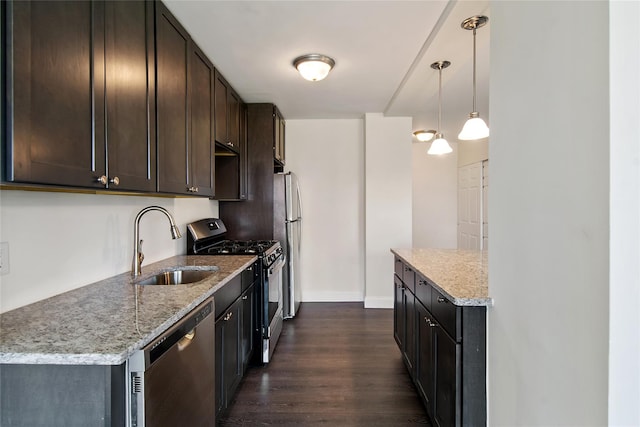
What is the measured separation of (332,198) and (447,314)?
3.20m

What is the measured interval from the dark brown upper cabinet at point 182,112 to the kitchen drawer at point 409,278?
160 cm

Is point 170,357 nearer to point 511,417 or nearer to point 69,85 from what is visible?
point 69,85

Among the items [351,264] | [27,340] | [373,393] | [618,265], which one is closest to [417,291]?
[373,393]

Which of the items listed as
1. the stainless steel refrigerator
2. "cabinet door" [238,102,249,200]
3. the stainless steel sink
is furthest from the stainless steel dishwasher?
the stainless steel refrigerator

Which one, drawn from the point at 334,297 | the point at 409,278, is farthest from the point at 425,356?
the point at 334,297

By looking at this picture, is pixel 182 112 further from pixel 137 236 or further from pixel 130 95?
pixel 137 236

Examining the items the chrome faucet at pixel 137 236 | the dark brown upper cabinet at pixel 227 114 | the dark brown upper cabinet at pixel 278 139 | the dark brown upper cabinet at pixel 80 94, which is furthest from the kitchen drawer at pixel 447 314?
the dark brown upper cabinet at pixel 278 139

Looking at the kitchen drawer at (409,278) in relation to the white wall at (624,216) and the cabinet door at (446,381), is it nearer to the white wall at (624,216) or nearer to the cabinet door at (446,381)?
the cabinet door at (446,381)

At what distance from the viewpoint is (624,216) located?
72cm

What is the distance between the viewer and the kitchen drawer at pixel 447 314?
1455mm

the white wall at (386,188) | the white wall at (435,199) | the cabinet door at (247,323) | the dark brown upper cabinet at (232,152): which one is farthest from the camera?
the white wall at (435,199)

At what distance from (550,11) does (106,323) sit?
169 centimetres

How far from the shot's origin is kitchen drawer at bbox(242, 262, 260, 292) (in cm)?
239

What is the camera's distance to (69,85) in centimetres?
113
